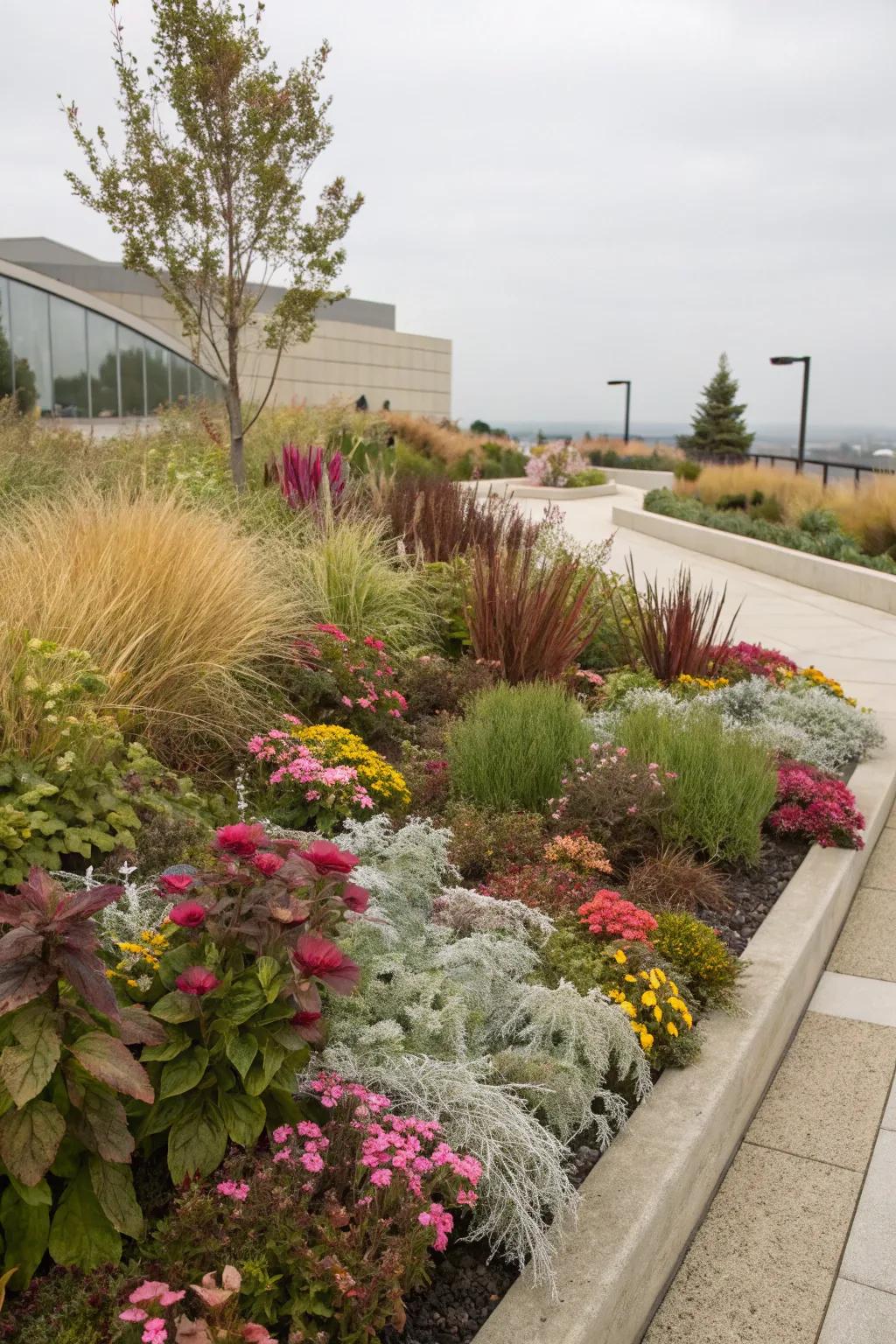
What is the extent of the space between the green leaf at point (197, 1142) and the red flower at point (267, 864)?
414 millimetres

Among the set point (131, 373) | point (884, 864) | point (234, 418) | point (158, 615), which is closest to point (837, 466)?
point (234, 418)

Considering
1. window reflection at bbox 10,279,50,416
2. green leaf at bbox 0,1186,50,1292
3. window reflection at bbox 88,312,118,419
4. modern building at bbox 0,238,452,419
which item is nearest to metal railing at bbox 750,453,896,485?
modern building at bbox 0,238,452,419

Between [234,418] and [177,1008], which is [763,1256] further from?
[234,418]

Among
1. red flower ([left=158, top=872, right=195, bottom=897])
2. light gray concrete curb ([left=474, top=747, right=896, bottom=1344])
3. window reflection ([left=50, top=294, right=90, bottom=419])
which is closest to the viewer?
light gray concrete curb ([left=474, top=747, right=896, bottom=1344])

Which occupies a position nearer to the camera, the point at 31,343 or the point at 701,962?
the point at 701,962

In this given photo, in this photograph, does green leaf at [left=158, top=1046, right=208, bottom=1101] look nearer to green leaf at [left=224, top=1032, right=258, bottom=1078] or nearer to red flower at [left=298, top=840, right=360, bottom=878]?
green leaf at [left=224, top=1032, right=258, bottom=1078]

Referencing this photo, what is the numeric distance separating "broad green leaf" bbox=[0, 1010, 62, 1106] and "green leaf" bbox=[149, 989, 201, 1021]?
21 centimetres

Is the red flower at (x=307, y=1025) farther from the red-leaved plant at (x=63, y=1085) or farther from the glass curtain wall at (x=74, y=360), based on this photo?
the glass curtain wall at (x=74, y=360)

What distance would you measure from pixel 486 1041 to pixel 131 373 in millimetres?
31219

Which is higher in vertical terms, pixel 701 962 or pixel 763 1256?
pixel 701 962

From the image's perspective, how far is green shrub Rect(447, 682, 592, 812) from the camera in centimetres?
420

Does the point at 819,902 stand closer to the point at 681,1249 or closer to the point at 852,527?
the point at 681,1249

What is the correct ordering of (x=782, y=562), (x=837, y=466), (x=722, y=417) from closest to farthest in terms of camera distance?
(x=782, y=562), (x=837, y=466), (x=722, y=417)

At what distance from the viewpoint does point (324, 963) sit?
6.35 ft
